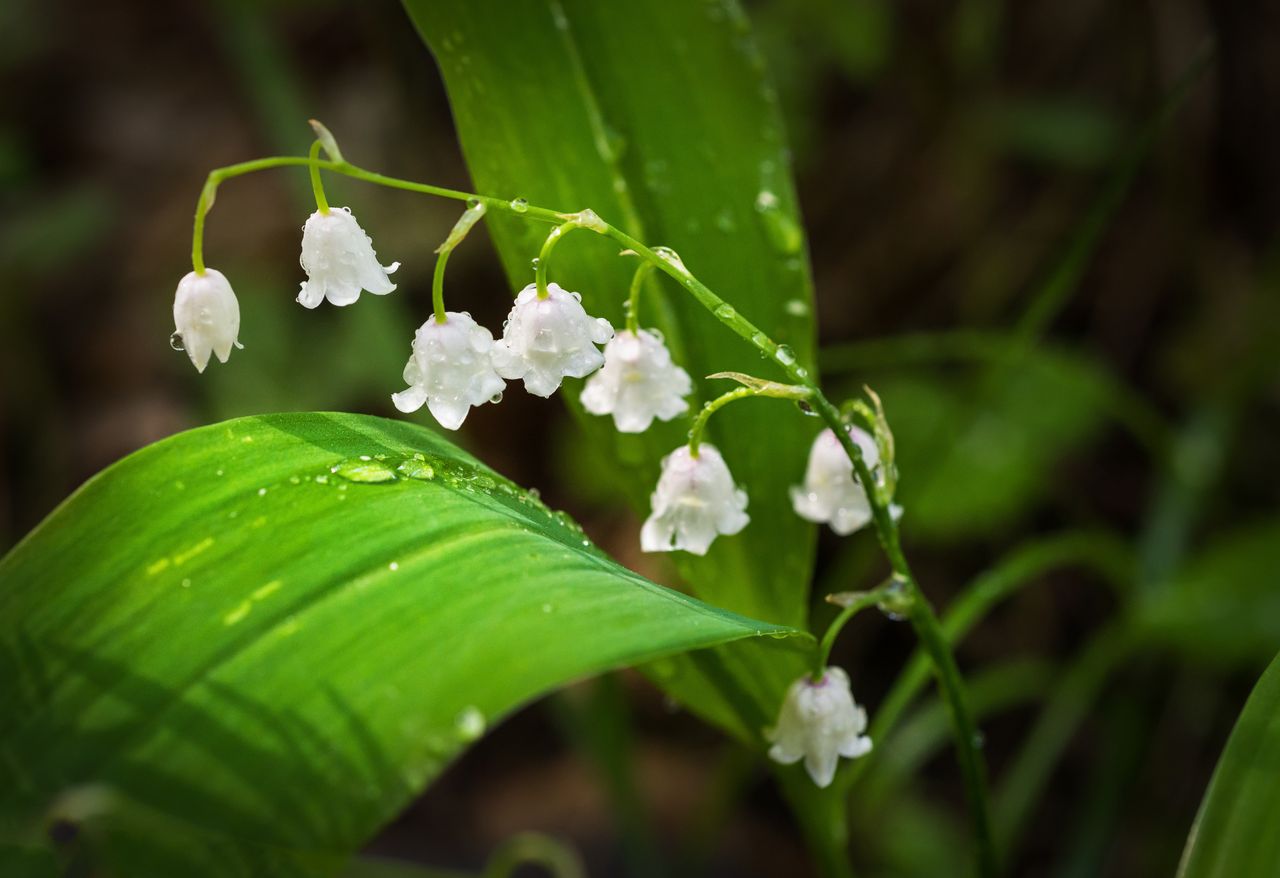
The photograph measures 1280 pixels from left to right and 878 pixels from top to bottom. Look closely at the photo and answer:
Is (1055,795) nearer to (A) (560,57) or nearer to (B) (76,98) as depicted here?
(A) (560,57)

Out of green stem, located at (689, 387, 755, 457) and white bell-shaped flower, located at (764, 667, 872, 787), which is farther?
white bell-shaped flower, located at (764, 667, 872, 787)

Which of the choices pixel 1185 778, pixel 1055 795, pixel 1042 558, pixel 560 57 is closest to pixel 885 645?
pixel 1055 795

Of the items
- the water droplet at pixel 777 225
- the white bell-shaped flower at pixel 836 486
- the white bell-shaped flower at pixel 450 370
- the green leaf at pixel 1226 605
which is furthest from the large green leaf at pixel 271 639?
the green leaf at pixel 1226 605

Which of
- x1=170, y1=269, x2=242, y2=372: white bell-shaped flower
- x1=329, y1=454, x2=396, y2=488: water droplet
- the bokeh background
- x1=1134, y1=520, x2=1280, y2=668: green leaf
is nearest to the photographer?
x1=329, y1=454, x2=396, y2=488: water droplet

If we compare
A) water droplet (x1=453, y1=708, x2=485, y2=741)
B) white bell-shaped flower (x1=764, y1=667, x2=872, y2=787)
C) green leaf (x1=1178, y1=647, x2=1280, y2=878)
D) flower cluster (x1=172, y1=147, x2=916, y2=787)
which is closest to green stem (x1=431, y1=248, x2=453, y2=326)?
flower cluster (x1=172, y1=147, x2=916, y2=787)

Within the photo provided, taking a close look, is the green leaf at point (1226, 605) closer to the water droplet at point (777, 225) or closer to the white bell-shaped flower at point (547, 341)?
the water droplet at point (777, 225)

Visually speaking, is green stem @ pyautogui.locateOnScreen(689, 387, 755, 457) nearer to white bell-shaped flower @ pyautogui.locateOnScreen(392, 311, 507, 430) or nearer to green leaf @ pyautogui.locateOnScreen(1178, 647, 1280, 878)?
white bell-shaped flower @ pyautogui.locateOnScreen(392, 311, 507, 430)
